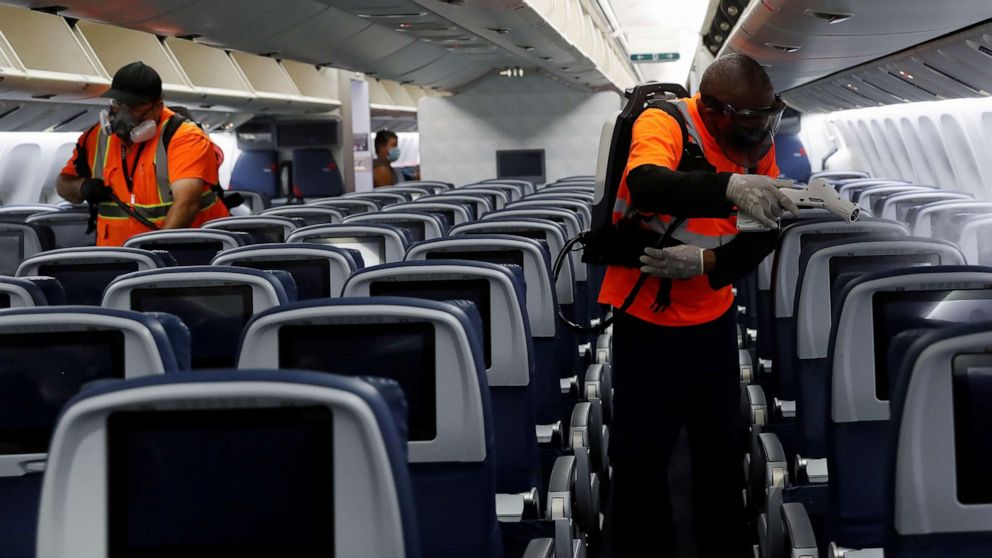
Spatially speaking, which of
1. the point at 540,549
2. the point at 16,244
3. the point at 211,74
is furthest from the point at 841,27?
the point at 211,74

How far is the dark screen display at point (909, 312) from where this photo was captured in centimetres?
359

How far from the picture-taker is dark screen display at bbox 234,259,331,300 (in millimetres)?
5328

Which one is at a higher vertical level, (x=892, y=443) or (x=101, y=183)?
(x=101, y=183)

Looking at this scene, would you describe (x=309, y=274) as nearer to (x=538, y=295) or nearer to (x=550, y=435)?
(x=538, y=295)

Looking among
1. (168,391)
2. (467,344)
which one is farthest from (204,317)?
(168,391)

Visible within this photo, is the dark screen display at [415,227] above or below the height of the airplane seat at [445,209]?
below

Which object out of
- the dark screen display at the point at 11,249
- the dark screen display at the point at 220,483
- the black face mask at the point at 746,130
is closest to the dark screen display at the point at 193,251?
the dark screen display at the point at 11,249

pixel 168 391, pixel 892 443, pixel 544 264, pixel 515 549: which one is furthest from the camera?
pixel 544 264

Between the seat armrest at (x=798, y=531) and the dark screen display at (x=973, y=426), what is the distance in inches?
56.6

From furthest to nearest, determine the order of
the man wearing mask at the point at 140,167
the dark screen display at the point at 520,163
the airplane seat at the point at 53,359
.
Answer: the dark screen display at the point at 520,163 → the man wearing mask at the point at 140,167 → the airplane seat at the point at 53,359

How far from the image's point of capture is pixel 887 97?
635 inches

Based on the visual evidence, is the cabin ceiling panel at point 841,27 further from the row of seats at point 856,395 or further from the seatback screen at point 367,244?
the seatback screen at point 367,244

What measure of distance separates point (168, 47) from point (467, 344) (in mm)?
12375

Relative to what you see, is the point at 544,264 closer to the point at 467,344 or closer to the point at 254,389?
the point at 467,344
